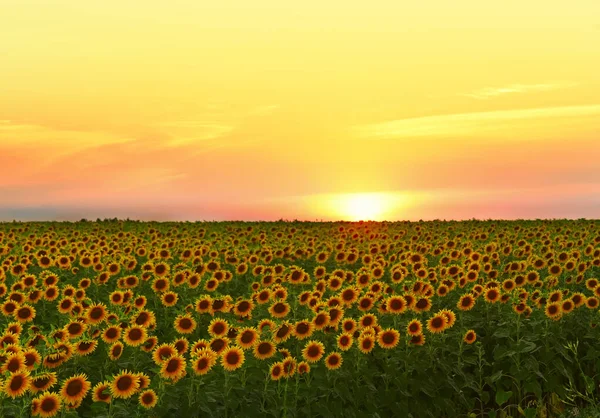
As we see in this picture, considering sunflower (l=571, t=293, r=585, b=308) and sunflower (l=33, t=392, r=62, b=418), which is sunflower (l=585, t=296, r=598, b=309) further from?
sunflower (l=33, t=392, r=62, b=418)

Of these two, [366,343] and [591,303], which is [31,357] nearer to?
[366,343]

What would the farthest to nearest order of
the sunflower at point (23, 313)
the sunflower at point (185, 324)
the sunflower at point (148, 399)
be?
the sunflower at point (23, 313) → the sunflower at point (185, 324) → the sunflower at point (148, 399)

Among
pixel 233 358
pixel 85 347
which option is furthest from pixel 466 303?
pixel 85 347

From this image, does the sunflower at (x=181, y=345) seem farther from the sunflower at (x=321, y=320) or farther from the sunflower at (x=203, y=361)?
the sunflower at (x=321, y=320)

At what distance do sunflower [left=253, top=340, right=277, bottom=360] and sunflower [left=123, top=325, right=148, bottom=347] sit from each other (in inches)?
59.3

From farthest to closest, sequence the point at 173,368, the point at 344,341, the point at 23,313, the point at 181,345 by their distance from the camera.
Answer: the point at 23,313 < the point at 344,341 < the point at 181,345 < the point at 173,368

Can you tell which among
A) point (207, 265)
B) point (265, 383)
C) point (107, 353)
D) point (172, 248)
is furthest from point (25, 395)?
point (172, 248)

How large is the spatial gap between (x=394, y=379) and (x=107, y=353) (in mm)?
3708

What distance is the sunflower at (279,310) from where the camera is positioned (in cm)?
1104

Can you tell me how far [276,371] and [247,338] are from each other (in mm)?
867

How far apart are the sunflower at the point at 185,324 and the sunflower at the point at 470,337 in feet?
12.7

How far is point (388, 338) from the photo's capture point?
32.4 ft

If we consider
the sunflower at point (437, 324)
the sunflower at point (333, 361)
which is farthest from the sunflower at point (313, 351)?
the sunflower at point (437, 324)

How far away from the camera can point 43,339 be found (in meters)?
9.84
